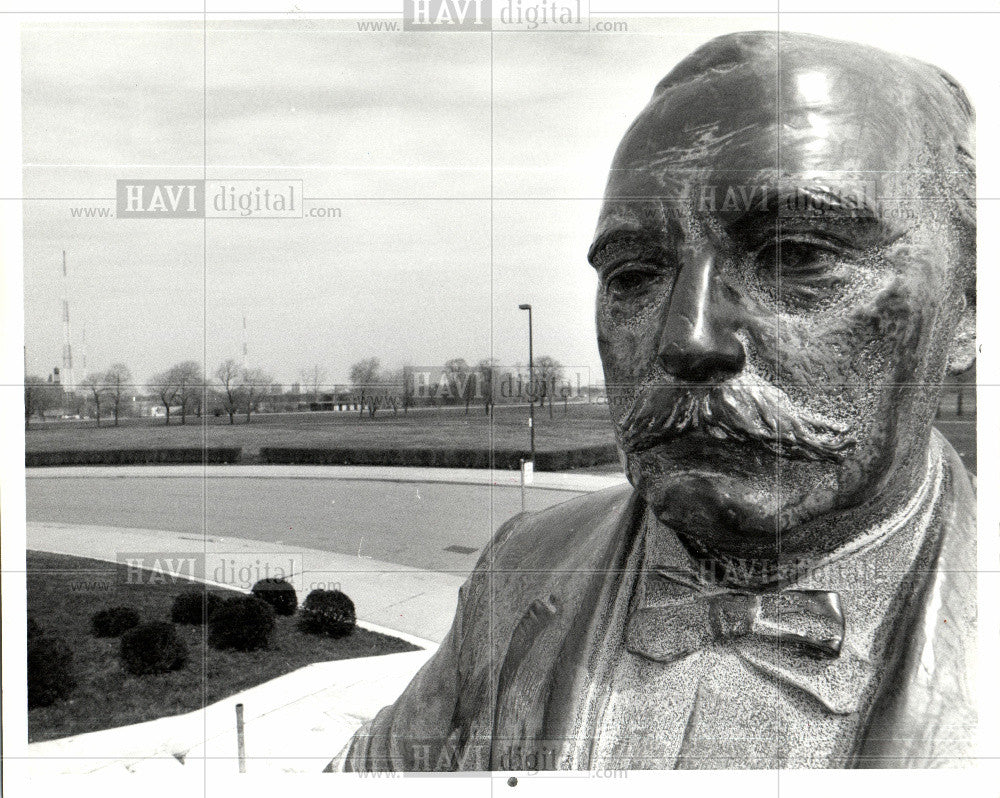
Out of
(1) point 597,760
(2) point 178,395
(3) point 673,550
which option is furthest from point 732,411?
(2) point 178,395

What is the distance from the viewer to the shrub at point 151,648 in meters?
4.23

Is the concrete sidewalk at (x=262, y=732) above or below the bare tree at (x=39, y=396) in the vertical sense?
below

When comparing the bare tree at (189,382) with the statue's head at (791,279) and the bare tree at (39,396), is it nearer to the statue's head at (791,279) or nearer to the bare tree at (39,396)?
the bare tree at (39,396)

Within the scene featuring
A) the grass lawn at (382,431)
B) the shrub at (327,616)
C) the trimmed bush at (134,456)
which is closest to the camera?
the grass lawn at (382,431)

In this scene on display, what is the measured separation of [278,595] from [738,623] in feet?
11.9

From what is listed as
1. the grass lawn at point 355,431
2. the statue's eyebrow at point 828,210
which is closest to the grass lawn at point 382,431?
the grass lawn at point 355,431

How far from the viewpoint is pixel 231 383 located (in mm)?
3299

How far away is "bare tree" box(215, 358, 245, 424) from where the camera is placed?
328 centimetres

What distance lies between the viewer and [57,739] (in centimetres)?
340

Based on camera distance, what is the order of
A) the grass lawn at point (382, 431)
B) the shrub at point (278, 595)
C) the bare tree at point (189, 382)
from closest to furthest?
the grass lawn at point (382, 431)
the bare tree at point (189, 382)
the shrub at point (278, 595)

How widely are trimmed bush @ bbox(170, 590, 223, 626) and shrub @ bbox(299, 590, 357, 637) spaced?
69cm

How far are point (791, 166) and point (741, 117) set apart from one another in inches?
6.7

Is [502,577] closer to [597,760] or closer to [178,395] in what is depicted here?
[597,760]

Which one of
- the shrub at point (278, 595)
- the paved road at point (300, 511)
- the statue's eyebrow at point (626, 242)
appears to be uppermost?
the statue's eyebrow at point (626, 242)
